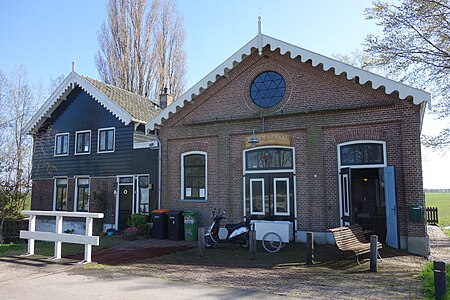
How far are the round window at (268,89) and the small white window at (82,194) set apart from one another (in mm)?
10311

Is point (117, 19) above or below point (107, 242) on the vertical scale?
above

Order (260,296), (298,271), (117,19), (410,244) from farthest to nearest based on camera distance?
(117,19) < (410,244) < (298,271) < (260,296)

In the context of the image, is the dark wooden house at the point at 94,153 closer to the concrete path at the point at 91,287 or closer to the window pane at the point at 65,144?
the window pane at the point at 65,144

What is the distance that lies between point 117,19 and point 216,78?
70.6ft

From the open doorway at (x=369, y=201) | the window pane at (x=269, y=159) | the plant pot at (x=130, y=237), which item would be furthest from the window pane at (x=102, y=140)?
the open doorway at (x=369, y=201)

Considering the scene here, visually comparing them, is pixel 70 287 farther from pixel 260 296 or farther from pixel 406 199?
pixel 406 199

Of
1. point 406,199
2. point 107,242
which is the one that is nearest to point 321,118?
point 406,199

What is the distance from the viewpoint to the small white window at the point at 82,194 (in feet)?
63.3

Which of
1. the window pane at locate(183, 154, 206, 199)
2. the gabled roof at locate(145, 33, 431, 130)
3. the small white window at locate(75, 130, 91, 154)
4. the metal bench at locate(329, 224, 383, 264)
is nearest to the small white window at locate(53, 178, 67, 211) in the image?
the small white window at locate(75, 130, 91, 154)

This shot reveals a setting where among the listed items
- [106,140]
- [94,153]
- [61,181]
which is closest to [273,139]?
[106,140]

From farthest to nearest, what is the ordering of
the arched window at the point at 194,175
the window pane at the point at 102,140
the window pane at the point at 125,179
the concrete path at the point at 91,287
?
the window pane at the point at 102,140, the window pane at the point at 125,179, the arched window at the point at 194,175, the concrete path at the point at 91,287

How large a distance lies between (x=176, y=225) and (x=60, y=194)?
902 cm

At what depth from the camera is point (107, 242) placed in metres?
14.4

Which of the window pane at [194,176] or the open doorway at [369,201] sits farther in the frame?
the window pane at [194,176]
